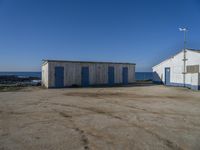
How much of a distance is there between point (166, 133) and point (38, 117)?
4.58 metres

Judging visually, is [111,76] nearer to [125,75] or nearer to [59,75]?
[125,75]

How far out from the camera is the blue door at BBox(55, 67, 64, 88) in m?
20.5

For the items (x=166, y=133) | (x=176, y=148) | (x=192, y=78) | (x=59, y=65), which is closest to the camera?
(x=176, y=148)

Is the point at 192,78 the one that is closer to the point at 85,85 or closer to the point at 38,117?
the point at 85,85

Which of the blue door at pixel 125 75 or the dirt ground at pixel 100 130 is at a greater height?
the blue door at pixel 125 75

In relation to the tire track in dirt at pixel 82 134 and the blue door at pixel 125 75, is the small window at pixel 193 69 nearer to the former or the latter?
the blue door at pixel 125 75

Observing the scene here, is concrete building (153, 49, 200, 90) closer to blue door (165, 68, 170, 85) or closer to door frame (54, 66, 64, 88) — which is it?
blue door (165, 68, 170, 85)

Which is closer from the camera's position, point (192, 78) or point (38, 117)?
point (38, 117)

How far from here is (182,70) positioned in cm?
2109

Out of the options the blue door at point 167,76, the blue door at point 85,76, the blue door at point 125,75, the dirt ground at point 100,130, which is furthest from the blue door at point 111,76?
the dirt ground at point 100,130

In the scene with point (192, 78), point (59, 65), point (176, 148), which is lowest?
point (176, 148)

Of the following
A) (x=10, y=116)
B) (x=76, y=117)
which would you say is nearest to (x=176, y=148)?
(x=76, y=117)

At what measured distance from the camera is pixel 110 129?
590 cm

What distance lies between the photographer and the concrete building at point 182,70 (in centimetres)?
1908
